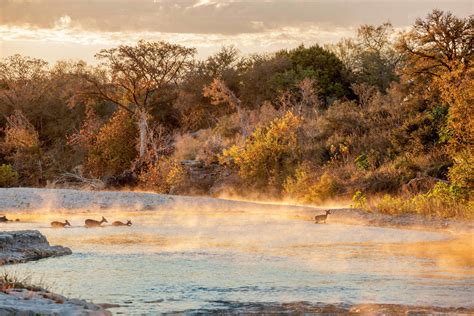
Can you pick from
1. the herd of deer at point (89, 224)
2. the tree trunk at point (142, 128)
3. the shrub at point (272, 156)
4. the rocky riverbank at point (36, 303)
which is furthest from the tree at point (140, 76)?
the rocky riverbank at point (36, 303)

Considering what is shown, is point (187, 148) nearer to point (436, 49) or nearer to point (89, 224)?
point (436, 49)

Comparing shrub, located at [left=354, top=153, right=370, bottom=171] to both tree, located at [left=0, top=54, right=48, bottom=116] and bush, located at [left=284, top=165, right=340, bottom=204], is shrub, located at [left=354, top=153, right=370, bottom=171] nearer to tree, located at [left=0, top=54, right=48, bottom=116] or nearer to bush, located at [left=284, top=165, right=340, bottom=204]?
bush, located at [left=284, top=165, right=340, bottom=204]

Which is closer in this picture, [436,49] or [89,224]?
[89,224]

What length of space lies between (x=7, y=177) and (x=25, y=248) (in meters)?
25.7

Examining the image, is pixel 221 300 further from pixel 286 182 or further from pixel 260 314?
pixel 286 182

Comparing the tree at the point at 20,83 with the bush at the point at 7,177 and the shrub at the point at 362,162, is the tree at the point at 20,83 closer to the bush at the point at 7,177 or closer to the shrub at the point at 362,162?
the bush at the point at 7,177

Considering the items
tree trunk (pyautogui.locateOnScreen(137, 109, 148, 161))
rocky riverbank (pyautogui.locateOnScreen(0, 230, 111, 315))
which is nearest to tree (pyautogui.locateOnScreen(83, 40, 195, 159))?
tree trunk (pyautogui.locateOnScreen(137, 109, 148, 161))

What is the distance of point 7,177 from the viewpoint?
3959 centimetres

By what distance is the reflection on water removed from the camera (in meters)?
10.5

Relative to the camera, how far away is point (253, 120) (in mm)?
39281

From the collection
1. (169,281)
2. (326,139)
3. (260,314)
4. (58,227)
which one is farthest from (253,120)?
(260,314)

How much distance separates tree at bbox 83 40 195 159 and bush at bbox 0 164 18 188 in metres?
6.45

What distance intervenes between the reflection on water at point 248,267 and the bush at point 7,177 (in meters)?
18.6

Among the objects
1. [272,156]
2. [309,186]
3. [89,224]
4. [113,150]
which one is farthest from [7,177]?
[89,224]
